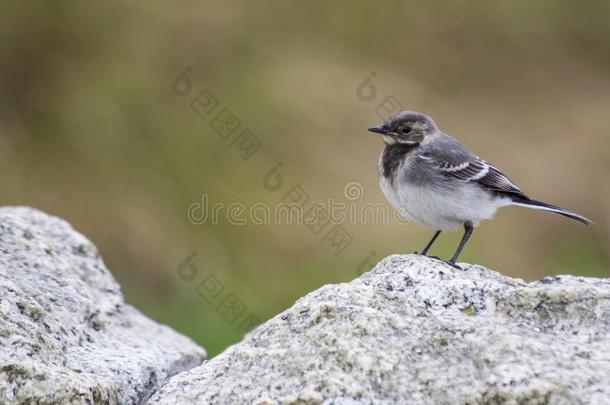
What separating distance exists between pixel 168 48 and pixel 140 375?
8.68m

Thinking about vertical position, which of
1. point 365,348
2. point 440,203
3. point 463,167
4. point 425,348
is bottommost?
point 365,348

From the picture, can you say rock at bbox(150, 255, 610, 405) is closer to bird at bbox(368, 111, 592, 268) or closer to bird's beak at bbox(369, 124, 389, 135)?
bird at bbox(368, 111, 592, 268)

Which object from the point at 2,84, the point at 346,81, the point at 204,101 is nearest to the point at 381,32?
the point at 346,81

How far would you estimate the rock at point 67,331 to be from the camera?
12.5 feet

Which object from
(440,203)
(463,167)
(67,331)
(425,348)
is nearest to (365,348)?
(425,348)

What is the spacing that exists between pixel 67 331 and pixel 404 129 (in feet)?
11.1

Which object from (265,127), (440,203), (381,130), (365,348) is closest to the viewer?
(365,348)

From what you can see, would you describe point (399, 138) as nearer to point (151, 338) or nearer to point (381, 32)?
point (151, 338)

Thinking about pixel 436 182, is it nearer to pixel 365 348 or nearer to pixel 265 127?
pixel 365 348

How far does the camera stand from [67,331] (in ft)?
14.4

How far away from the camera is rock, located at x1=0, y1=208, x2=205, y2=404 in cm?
379

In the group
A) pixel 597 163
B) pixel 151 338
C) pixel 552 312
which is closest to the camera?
pixel 552 312

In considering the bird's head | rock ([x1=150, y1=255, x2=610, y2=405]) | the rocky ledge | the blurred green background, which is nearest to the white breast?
the bird's head

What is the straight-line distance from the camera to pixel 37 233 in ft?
17.4
